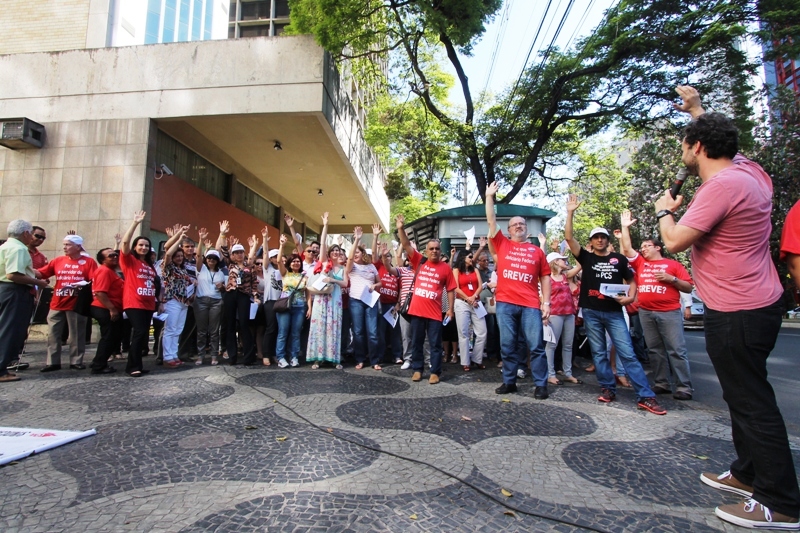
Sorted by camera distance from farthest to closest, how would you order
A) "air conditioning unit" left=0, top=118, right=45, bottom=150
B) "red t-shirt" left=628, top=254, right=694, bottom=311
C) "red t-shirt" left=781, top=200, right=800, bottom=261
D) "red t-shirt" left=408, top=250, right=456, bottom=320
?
"air conditioning unit" left=0, top=118, right=45, bottom=150, "red t-shirt" left=408, top=250, right=456, bottom=320, "red t-shirt" left=628, top=254, right=694, bottom=311, "red t-shirt" left=781, top=200, right=800, bottom=261

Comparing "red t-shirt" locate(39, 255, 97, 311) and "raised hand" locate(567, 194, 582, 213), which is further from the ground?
"raised hand" locate(567, 194, 582, 213)

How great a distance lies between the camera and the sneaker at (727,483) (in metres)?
2.55

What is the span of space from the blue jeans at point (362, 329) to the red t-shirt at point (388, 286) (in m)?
0.62

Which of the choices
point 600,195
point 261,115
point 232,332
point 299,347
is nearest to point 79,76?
Answer: point 261,115

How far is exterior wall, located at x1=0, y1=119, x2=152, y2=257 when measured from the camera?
32.7 ft

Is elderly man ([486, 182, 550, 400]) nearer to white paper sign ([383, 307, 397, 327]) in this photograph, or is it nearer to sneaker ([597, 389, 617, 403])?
sneaker ([597, 389, 617, 403])

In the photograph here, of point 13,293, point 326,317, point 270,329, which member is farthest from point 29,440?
point 326,317

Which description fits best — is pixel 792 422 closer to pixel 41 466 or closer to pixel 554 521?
pixel 554 521

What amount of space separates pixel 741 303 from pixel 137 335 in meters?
6.23

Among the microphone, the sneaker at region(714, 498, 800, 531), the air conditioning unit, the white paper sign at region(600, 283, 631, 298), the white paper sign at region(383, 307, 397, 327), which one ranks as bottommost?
the sneaker at region(714, 498, 800, 531)

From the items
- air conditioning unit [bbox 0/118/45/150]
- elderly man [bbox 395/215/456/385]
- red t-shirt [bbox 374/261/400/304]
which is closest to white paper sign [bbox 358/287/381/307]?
red t-shirt [bbox 374/261/400/304]

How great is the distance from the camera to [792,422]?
174 inches

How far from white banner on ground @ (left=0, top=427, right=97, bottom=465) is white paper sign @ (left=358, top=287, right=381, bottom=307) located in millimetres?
3791

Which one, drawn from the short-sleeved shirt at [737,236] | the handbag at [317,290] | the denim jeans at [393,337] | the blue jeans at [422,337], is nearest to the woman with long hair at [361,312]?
the handbag at [317,290]
